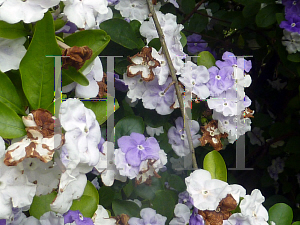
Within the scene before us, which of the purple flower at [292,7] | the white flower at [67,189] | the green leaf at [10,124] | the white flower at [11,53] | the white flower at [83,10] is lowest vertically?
the white flower at [67,189]

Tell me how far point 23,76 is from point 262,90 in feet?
6.15

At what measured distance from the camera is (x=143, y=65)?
2.74 ft

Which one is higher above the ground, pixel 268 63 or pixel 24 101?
pixel 24 101

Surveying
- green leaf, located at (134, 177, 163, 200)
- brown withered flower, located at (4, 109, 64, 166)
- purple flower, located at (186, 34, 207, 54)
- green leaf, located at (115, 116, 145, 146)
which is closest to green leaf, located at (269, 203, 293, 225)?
green leaf, located at (134, 177, 163, 200)

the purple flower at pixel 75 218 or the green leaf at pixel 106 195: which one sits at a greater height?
the purple flower at pixel 75 218

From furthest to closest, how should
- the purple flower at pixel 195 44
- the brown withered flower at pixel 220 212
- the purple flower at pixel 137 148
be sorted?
the purple flower at pixel 195 44
the purple flower at pixel 137 148
the brown withered flower at pixel 220 212

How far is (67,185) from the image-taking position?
50cm

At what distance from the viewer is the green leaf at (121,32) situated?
0.89 m

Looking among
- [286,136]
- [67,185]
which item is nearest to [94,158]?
[67,185]

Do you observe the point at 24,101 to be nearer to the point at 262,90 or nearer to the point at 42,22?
the point at 42,22

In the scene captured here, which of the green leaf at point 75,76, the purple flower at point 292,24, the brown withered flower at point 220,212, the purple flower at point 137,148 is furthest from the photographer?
the purple flower at point 292,24

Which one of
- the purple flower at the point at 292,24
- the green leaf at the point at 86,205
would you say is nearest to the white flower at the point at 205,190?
the green leaf at the point at 86,205

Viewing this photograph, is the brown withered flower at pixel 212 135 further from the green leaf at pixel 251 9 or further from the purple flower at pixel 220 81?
the green leaf at pixel 251 9

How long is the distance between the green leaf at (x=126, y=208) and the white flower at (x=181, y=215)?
0.36ft
